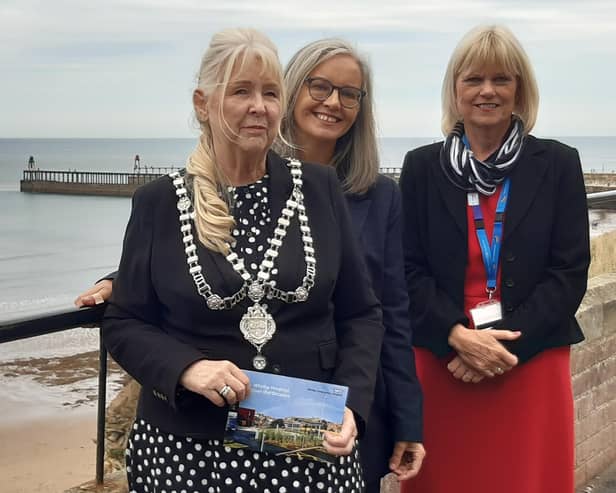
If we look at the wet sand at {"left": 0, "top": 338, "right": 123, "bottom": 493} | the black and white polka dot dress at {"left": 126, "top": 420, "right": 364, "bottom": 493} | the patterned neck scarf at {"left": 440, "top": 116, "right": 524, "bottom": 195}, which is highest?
the patterned neck scarf at {"left": 440, "top": 116, "right": 524, "bottom": 195}

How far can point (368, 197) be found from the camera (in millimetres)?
2662

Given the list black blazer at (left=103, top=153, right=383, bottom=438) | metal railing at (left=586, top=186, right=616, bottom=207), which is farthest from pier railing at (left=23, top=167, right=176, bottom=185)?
black blazer at (left=103, top=153, right=383, bottom=438)

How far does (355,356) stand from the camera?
2.20 m

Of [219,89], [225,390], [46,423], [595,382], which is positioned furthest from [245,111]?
[46,423]

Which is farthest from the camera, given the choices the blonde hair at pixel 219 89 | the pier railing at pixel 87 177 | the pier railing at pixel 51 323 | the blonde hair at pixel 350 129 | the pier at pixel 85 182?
the pier railing at pixel 87 177

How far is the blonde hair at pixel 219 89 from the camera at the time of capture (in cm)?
206

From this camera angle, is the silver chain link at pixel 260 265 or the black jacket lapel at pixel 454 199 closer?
the silver chain link at pixel 260 265

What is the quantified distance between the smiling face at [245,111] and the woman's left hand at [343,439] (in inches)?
24.8

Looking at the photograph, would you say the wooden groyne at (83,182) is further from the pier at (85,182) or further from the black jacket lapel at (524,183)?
the black jacket lapel at (524,183)

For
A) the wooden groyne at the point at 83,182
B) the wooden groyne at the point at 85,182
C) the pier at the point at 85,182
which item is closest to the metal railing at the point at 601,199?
the pier at the point at 85,182

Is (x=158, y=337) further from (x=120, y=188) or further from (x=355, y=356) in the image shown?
(x=120, y=188)

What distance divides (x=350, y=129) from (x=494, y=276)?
0.70 metres

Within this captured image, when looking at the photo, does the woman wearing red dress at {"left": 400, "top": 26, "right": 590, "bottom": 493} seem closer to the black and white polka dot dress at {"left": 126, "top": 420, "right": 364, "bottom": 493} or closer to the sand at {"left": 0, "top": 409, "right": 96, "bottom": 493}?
the black and white polka dot dress at {"left": 126, "top": 420, "right": 364, "bottom": 493}

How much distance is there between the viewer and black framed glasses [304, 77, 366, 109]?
107 inches
